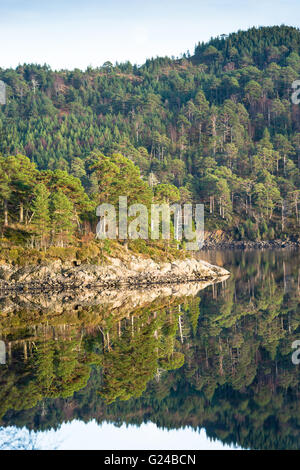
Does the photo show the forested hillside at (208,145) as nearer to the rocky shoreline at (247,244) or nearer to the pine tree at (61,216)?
the rocky shoreline at (247,244)

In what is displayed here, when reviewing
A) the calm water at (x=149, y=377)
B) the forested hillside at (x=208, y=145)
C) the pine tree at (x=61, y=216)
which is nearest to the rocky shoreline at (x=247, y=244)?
the forested hillside at (x=208, y=145)

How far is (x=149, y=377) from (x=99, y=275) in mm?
34377

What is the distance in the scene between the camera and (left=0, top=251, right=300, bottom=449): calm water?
19.3m

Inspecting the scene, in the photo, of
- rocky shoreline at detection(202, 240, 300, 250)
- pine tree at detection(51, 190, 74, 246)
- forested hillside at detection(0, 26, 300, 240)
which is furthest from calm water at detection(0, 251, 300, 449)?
rocky shoreline at detection(202, 240, 300, 250)

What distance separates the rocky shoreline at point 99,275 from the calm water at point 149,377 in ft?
43.9

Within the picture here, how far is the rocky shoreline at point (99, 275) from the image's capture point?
55.9m

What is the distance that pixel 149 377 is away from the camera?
24625mm

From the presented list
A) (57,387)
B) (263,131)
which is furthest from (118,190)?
(263,131)

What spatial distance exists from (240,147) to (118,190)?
9726 cm

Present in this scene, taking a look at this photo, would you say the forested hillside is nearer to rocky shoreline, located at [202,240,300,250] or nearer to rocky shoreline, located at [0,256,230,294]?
rocky shoreline, located at [202,240,300,250]

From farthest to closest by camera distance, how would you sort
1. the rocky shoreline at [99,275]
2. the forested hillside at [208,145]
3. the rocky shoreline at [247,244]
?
1. the forested hillside at [208,145]
2. the rocky shoreline at [247,244]
3. the rocky shoreline at [99,275]

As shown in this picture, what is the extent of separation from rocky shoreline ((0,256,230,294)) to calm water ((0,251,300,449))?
1338cm

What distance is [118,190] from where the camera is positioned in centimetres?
6900
